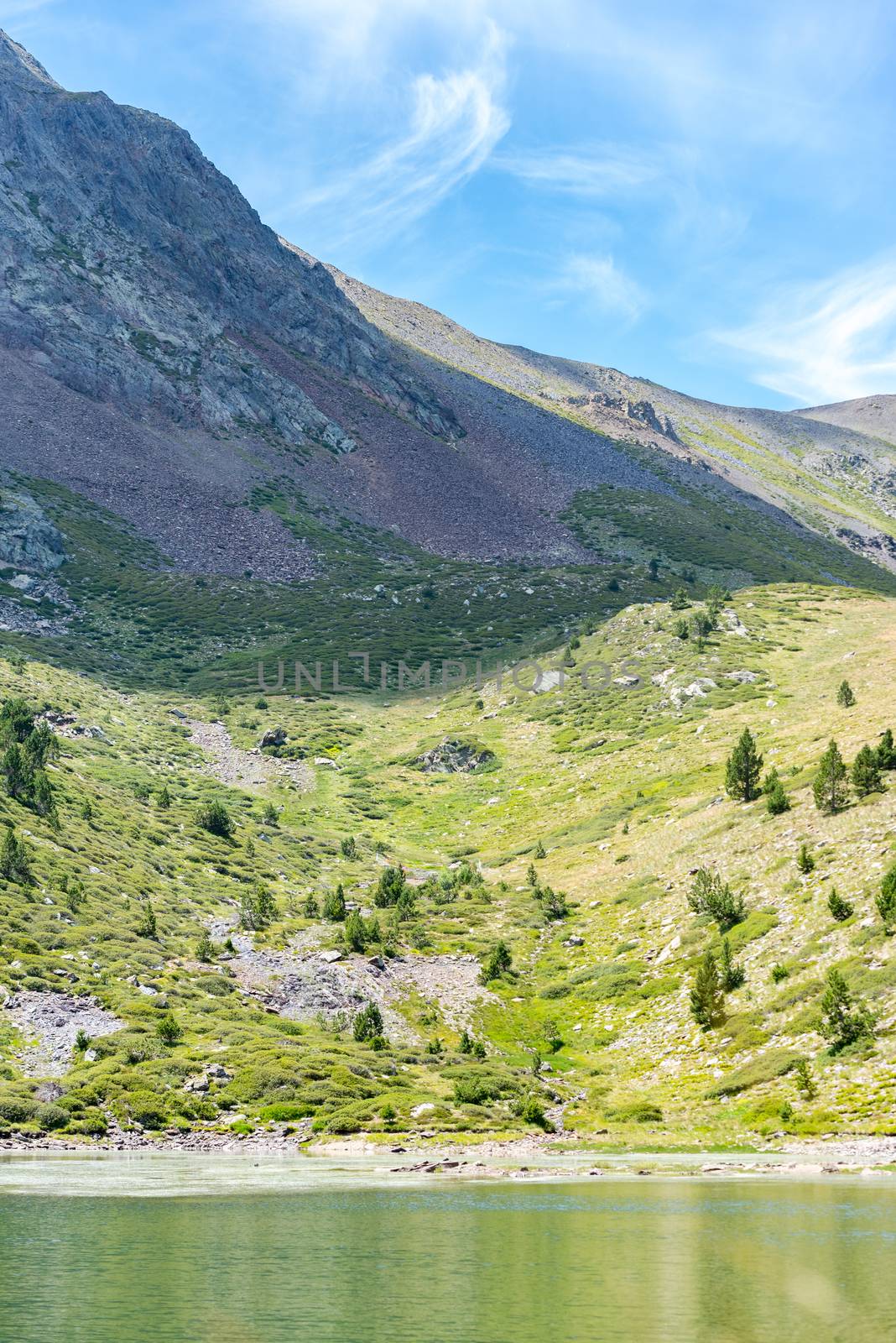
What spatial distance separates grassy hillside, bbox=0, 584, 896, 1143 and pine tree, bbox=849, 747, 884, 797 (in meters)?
0.71

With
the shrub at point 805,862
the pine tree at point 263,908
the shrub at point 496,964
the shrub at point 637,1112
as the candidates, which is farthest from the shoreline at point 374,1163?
the pine tree at point 263,908

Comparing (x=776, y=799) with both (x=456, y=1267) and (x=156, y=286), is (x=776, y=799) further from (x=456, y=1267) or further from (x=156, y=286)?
(x=156, y=286)

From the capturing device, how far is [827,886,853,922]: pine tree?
1391 inches

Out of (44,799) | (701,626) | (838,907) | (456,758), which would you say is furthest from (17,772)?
(701,626)

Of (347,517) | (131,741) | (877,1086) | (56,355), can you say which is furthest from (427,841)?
(56,355)

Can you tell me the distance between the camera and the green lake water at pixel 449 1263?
45.0 ft

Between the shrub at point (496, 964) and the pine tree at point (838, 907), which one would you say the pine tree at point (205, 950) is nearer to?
the shrub at point (496, 964)

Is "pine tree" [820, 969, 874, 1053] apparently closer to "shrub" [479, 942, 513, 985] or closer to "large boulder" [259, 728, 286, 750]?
"shrub" [479, 942, 513, 985]

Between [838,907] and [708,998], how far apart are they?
543 cm

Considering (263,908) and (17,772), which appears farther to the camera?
(17,772)

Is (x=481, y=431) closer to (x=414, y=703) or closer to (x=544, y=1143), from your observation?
(x=414, y=703)

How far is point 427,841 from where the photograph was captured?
67.2m

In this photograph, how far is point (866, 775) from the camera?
43562 mm

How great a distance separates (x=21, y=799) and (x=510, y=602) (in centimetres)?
7064
